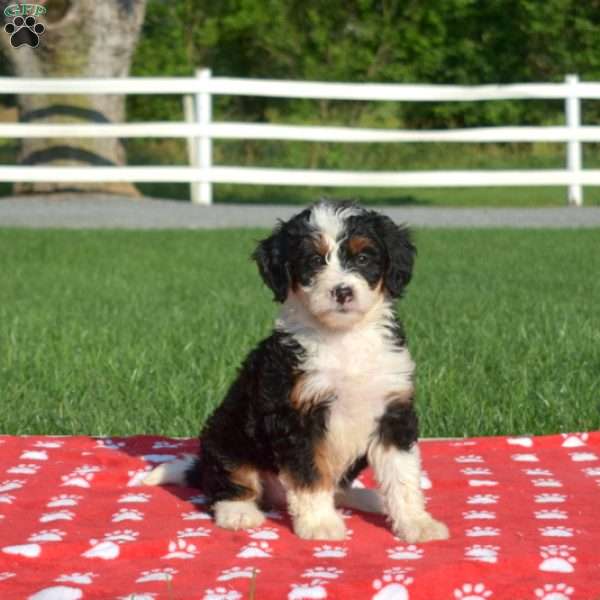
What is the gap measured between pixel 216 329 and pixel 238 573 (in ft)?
18.1

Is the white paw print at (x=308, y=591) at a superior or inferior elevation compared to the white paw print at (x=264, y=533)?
inferior

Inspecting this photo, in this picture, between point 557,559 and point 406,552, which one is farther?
point 406,552

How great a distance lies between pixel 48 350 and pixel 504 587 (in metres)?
5.30

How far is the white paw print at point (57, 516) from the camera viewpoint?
15.8ft

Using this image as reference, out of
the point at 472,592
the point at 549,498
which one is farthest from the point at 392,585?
the point at 549,498

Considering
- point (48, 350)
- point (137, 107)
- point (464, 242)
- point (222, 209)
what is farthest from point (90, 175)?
point (137, 107)

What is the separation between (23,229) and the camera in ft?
55.0

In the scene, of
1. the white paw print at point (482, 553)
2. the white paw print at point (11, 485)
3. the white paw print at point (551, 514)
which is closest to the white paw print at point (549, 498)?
the white paw print at point (551, 514)

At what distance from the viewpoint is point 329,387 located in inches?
180

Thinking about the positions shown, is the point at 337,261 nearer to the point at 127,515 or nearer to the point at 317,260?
the point at 317,260

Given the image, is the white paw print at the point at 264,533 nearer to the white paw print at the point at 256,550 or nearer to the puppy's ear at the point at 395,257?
the white paw print at the point at 256,550

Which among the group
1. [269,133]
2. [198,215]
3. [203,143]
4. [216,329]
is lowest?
[216,329]

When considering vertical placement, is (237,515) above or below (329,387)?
below

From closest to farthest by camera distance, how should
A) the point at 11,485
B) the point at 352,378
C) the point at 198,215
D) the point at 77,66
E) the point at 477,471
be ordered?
the point at 352,378, the point at 11,485, the point at 477,471, the point at 198,215, the point at 77,66
